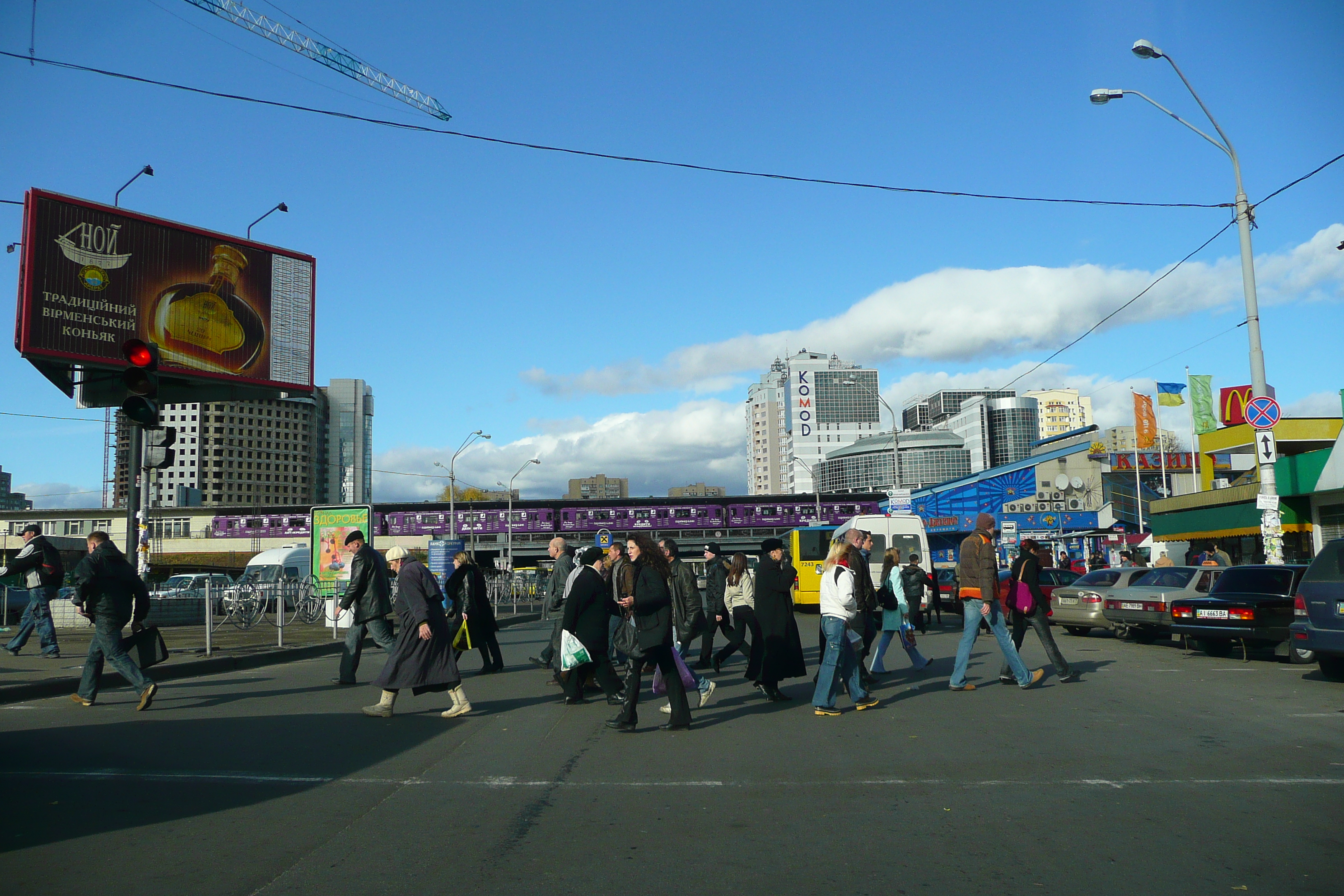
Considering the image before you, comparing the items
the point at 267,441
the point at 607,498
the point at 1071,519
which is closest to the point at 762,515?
the point at 607,498

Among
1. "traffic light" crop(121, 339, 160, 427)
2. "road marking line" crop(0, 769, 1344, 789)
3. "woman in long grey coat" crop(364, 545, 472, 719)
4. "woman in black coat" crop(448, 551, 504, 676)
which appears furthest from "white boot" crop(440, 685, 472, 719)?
"traffic light" crop(121, 339, 160, 427)

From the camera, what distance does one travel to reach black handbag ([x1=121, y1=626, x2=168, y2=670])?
10602 mm

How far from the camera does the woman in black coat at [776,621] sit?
10.7 meters

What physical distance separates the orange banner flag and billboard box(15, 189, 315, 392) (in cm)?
4229

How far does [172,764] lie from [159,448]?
26.5 feet

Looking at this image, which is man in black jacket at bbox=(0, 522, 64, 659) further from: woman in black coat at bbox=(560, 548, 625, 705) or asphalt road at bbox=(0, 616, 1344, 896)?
woman in black coat at bbox=(560, 548, 625, 705)

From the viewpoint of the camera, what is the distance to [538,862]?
495 cm

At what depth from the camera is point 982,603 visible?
11.5 metres

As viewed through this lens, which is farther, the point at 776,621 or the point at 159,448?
the point at 159,448

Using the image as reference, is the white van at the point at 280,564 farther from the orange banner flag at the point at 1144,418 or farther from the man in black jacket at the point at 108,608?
the orange banner flag at the point at 1144,418

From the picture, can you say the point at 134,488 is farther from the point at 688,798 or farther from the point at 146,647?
the point at 688,798

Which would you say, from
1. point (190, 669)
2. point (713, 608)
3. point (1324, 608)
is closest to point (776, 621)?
point (713, 608)

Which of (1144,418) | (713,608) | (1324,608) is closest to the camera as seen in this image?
(1324,608)

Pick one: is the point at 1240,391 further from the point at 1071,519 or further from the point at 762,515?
the point at 762,515
